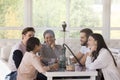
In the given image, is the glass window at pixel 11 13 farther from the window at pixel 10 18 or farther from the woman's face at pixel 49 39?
the woman's face at pixel 49 39

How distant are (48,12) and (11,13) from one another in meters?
0.83

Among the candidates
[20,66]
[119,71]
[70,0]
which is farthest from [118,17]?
[20,66]

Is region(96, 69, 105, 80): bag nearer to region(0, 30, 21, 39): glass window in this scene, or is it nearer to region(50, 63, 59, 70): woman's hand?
region(50, 63, 59, 70): woman's hand

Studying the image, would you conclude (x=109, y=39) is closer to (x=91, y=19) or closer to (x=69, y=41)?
(x=91, y=19)

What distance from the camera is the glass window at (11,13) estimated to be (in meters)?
7.18

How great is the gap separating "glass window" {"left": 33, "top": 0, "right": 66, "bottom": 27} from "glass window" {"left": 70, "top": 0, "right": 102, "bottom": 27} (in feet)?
0.76

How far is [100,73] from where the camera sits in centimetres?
371

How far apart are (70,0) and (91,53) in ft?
11.9

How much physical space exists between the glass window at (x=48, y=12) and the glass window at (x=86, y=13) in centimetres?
23

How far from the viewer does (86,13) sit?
24.6ft

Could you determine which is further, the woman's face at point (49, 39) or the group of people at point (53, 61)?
the woman's face at point (49, 39)

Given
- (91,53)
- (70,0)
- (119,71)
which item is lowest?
(119,71)

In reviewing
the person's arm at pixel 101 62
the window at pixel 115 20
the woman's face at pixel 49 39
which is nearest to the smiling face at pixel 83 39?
the woman's face at pixel 49 39

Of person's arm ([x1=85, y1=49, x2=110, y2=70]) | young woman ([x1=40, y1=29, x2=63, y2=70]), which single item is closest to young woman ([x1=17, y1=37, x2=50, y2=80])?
young woman ([x1=40, y1=29, x2=63, y2=70])
